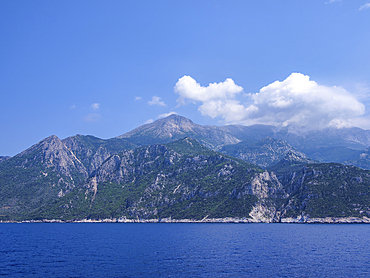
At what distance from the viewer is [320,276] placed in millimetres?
66188

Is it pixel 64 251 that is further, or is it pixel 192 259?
pixel 64 251

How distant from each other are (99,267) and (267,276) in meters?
44.1

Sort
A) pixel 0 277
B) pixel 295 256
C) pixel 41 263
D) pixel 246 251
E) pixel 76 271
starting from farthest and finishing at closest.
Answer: pixel 246 251 < pixel 295 256 < pixel 41 263 < pixel 76 271 < pixel 0 277

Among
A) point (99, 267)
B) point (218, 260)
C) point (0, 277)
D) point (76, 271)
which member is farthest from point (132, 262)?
point (0, 277)

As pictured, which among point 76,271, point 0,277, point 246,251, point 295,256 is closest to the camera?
point 0,277

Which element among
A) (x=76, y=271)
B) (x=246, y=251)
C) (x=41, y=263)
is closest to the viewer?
(x=76, y=271)

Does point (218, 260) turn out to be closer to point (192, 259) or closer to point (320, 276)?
point (192, 259)

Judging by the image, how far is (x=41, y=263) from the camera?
3226 inches

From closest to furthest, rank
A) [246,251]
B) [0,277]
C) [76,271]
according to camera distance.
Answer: [0,277] → [76,271] → [246,251]

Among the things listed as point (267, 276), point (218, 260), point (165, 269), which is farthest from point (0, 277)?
point (267, 276)

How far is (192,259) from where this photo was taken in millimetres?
86875

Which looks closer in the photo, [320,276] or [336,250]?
[320,276]

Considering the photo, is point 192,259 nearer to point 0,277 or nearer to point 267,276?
point 267,276

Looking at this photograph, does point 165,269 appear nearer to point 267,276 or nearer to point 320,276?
point 267,276
